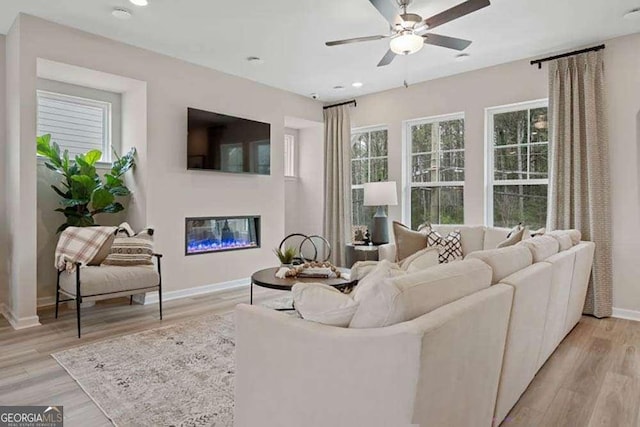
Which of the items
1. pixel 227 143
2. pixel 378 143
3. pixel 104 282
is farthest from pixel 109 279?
pixel 378 143

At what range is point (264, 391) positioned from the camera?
1555mm

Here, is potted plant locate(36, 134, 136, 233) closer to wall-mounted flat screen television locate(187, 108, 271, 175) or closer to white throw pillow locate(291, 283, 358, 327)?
wall-mounted flat screen television locate(187, 108, 271, 175)

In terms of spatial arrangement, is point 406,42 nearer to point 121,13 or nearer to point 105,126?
point 121,13

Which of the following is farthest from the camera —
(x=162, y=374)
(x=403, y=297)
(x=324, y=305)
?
(x=162, y=374)

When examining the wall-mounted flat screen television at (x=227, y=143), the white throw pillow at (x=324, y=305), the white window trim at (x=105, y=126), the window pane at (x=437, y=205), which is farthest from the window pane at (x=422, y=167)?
the white throw pillow at (x=324, y=305)

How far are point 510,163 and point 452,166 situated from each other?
2.36 ft

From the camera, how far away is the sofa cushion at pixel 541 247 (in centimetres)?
254

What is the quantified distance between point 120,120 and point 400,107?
3.68 meters

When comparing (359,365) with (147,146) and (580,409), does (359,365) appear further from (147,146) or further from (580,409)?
(147,146)

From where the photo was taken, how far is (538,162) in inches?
181

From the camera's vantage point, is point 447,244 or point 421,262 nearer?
point 421,262

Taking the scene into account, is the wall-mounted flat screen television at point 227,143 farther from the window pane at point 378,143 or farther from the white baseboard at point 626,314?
the white baseboard at point 626,314

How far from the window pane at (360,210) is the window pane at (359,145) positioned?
0.54 m

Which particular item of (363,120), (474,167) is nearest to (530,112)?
(474,167)
